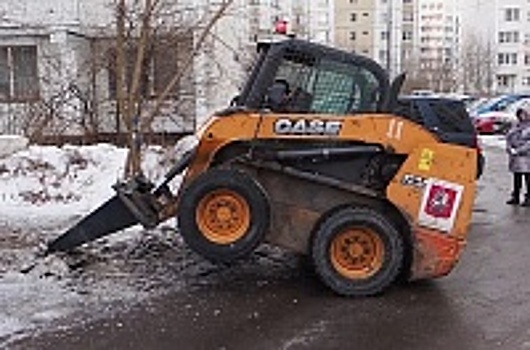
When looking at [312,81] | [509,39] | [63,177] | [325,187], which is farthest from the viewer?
[509,39]

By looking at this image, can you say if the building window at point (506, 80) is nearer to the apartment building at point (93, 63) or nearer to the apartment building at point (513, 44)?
the apartment building at point (513, 44)

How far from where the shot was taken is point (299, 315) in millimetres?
6273

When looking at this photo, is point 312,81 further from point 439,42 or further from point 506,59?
point 439,42

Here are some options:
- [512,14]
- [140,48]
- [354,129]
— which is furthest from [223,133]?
[512,14]

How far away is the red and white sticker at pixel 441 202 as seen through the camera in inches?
265

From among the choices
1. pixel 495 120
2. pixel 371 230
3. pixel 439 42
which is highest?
pixel 439 42

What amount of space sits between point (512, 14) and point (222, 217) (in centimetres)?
8712

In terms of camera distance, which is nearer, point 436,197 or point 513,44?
point 436,197

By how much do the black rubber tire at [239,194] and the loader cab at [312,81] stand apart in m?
0.75

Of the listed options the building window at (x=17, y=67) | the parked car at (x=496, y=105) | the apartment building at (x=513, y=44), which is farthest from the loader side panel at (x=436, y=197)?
the apartment building at (x=513, y=44)

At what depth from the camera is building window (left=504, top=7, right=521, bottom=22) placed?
286 feet

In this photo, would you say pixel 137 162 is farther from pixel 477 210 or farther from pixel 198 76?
pixel 198 76

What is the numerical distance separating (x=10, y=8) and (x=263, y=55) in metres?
14.9

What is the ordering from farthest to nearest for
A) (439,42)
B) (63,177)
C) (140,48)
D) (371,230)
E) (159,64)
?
1. (439,42)
2. (159,64)
3. (140,48)
4. (63,177)
5. (371,230)
